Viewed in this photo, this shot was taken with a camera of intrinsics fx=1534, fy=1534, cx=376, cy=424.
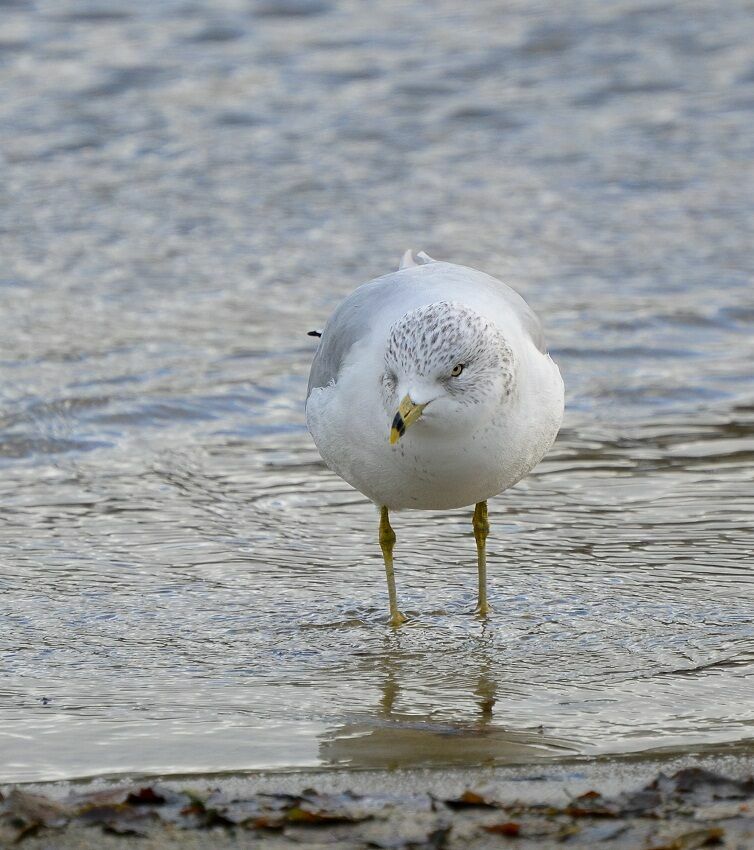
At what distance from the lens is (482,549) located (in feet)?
18.5

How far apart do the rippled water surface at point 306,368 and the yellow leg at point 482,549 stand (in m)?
0.06

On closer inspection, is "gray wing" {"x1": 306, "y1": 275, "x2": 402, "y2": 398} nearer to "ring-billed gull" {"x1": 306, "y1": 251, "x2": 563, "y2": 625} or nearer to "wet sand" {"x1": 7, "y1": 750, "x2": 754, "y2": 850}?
"ring-billed gull" {"x1": 306, "y1": 251, "x2": 563, "y2": 625}

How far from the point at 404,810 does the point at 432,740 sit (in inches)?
26.9

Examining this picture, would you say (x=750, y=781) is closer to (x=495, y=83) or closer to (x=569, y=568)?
(x=569, y=568)

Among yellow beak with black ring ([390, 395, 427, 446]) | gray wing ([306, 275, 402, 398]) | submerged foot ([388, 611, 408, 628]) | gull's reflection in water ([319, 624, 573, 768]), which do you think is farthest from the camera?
submerged foot ([388, 611, 408, 628])

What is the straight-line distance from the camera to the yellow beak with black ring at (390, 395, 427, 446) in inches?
172

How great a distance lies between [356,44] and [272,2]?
52.6 inches

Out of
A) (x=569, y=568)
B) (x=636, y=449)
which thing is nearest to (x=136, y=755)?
(x=569, y=568)

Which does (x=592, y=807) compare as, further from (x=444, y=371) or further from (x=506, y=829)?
A: (x=444, y=371)

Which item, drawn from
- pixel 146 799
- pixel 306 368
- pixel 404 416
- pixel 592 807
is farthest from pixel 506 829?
pixel 306 368

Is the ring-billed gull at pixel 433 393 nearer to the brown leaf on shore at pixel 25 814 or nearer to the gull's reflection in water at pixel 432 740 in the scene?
the gull's reflection in water at pixel 432 740

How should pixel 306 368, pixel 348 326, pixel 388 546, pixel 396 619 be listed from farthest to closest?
pixel 306 368
pixel 388 546
pixel 396 619
pixel 348 326

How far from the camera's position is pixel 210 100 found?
14.1 meters

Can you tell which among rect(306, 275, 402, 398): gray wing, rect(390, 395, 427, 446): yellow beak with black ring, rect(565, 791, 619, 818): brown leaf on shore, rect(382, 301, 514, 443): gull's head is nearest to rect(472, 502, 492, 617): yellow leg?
rect(306, 275, 402, 398): gray wing
